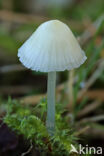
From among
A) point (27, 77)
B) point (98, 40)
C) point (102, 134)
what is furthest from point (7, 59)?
point (102, 134)

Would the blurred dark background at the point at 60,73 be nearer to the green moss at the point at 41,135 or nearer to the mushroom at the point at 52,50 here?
the green moss at the point at 41,135

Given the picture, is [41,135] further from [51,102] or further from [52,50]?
[52,50]

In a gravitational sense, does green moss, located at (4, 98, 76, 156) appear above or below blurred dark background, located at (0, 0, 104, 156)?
below

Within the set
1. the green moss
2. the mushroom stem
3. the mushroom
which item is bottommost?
the green moss

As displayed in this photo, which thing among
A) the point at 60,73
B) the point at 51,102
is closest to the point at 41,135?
the point at 51,102

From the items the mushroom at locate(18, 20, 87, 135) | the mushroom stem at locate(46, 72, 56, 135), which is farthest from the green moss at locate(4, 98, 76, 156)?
the mushroom at locate(18, 20, 87, 135)

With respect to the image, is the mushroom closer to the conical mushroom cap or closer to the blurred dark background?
the conical mushroom cap

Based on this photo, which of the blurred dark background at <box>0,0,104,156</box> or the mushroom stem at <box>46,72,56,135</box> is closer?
the mushroom stem at <box>46,72,56,135</box>

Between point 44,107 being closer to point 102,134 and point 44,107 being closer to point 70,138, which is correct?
point 70,138
